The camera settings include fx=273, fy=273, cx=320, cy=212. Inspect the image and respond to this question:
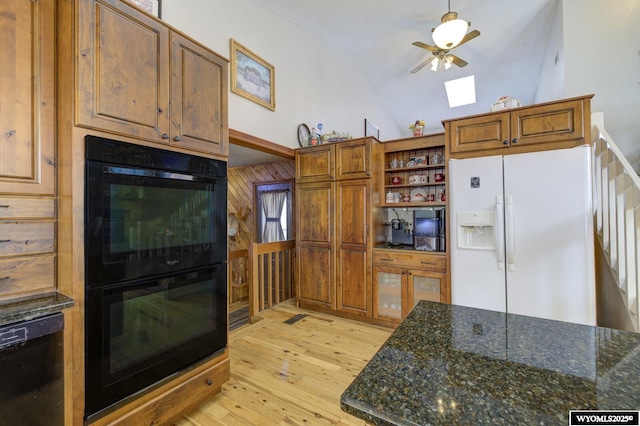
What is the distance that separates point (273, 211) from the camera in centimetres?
531

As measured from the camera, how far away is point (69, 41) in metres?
1.30

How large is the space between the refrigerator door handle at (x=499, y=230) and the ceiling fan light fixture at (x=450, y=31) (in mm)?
1847

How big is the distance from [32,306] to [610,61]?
5140mm

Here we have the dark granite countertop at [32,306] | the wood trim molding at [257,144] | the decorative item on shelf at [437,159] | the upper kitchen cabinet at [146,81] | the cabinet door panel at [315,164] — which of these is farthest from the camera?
the cabinet door panel at [315,164]

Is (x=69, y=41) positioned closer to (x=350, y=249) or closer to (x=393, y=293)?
(x=350, y=249)

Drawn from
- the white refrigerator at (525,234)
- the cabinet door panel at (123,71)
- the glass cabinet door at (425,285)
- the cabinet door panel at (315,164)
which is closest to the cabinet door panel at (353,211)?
the cabinet door panel at (315,164)

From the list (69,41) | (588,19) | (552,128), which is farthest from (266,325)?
(588,19)

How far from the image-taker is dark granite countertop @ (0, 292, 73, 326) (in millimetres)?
1080

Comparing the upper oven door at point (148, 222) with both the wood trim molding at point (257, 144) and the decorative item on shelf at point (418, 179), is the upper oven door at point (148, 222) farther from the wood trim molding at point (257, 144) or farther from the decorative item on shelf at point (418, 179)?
the decorative item on shelf at point (418, 179)

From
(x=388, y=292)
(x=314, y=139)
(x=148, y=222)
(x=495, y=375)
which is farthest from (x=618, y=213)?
(x=148, y=222)

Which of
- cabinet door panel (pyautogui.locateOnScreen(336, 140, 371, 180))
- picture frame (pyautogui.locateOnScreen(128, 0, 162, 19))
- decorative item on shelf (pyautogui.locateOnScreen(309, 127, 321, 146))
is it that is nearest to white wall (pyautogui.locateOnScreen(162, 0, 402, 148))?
picture frame (pyautogui.locateOnScreen(128, 0, 162, 19))

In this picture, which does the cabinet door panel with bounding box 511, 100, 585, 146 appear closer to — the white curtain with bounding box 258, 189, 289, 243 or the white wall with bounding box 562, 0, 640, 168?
the white wall with bounding box 562, 0, 640, 168

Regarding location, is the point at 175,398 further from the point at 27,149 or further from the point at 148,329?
the point at 27,149

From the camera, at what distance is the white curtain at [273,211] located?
5.20 m
